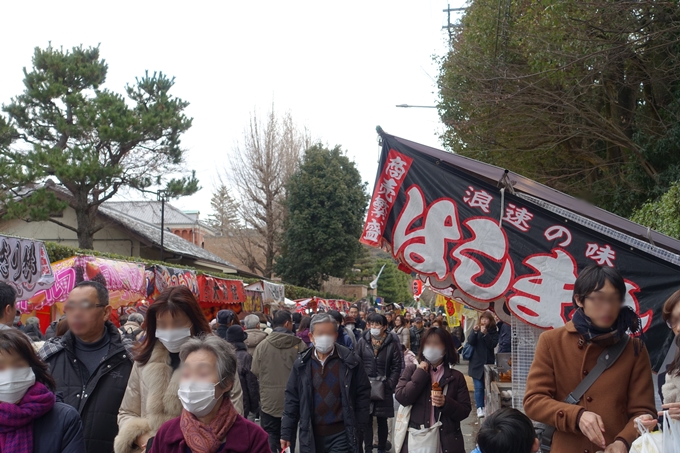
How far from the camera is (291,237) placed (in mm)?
43250

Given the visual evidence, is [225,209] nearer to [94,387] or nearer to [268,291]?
[268,291]

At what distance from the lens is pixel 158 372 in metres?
3.87

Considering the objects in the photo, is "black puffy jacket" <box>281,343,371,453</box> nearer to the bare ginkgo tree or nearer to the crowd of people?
the crowd of people

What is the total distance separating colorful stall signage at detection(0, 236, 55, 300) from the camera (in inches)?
388

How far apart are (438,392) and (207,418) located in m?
2.84

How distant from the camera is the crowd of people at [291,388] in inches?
118

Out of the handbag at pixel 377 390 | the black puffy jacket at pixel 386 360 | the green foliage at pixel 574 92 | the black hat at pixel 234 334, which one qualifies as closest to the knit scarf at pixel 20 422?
the black hat at pixel 234 334

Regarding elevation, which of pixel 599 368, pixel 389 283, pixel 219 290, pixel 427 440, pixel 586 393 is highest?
pixel 599 368

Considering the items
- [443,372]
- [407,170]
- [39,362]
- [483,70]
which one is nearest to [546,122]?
[483,70]

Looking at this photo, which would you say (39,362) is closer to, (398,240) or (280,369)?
(398,240)

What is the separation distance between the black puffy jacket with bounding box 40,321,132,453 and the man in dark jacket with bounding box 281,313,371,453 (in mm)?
2064

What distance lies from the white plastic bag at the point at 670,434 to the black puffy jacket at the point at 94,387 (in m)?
3.02

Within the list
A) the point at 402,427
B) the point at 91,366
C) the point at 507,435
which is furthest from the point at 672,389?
the point at 91,366

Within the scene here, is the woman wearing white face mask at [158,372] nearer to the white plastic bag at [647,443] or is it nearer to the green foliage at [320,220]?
the white plastic bag at [647,443]
